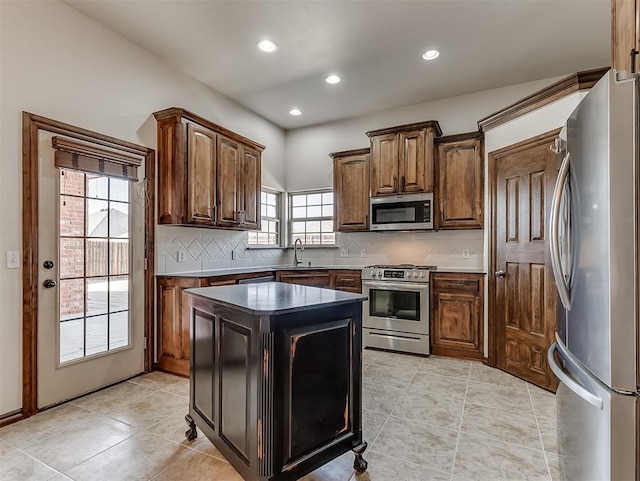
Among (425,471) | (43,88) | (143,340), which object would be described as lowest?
(425,471)

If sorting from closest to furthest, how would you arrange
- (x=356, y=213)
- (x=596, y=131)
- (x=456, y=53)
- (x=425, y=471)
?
1. (x=596, y=131)
2. (x=425, y=471)
3. (x=456, y=53)
4. (x=356, y=213)

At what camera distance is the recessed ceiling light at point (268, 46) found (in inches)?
125

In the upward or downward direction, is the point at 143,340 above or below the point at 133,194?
below

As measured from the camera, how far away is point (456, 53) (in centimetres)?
337

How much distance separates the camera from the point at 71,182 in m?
2.73

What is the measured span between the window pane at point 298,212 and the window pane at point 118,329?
306 cm

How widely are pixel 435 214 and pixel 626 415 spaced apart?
3.28 metres

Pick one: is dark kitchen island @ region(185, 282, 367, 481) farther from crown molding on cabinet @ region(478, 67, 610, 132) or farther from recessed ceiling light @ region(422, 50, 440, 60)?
recessed ceiling light @ region(422, 50, 440, 60)

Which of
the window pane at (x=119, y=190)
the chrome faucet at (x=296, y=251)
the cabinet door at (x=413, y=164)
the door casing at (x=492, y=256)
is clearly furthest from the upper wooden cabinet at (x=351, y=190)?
the window pane at (x=119, y=190)

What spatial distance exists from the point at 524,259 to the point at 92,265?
3.95 metres

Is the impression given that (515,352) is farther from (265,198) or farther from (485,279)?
(265,198)

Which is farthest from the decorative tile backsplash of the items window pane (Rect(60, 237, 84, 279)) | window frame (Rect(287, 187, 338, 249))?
window pane (Rect(60, 237, 84, 279))

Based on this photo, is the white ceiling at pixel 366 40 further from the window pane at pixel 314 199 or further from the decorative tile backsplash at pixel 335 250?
the decorative tile backsplash at pixel 335 250

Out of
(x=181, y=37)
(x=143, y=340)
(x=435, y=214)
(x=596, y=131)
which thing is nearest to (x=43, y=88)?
(x=181, y=37)
